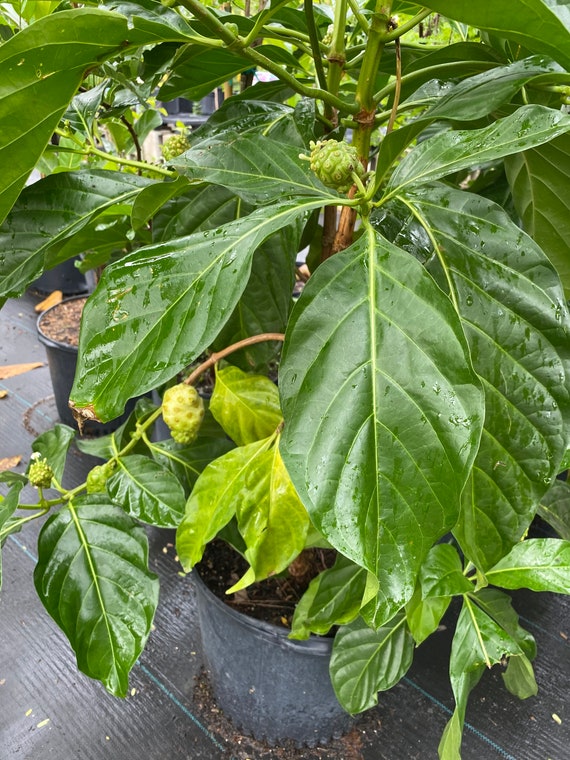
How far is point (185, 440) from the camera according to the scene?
0.71 meters

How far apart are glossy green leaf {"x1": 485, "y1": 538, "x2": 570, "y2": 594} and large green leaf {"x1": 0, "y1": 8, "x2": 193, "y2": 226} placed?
63 centimetres

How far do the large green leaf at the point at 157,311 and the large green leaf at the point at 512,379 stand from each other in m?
0.17

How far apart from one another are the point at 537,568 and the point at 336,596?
25 centimetres

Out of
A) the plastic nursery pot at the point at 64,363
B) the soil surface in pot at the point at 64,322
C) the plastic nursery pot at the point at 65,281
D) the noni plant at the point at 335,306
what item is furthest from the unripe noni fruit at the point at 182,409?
the plastic nursery pot at the point at 65,281

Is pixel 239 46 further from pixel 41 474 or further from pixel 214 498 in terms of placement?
pixel 41 474

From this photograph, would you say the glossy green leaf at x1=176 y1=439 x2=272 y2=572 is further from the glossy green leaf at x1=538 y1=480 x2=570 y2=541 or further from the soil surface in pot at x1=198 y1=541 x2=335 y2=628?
the glossy green leaf at x1=538 y1=480 x2=570 y2=541

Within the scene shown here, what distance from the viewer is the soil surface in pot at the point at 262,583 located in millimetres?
889

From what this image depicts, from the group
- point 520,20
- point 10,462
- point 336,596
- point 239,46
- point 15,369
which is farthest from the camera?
point 15,369

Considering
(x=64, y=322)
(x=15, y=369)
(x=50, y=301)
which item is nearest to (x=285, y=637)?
(x=64, y=322)

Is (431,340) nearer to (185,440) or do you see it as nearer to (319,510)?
(319,510)

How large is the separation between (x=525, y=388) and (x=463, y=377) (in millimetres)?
95

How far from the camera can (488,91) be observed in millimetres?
456

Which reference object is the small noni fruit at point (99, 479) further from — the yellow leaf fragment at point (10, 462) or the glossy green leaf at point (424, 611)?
the yellow leaf fragment at point (10, 462)

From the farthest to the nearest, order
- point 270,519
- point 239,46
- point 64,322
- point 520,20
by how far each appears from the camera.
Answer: point 64,322, point 270,519, point 239,46, point 520,20
